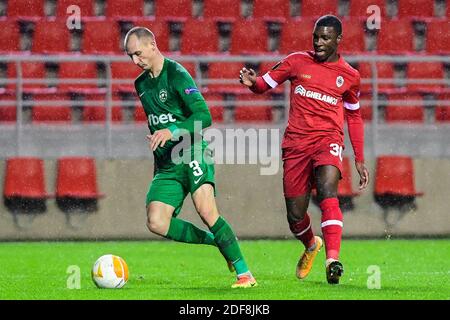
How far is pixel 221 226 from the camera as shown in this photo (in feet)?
28.0

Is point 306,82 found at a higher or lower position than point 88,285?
higher

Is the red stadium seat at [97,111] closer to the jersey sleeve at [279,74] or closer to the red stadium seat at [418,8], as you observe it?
the red stadium seat at [418,8]

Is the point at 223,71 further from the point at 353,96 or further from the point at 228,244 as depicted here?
the point at 228,244

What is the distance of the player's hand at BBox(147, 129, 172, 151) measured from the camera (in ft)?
26.2

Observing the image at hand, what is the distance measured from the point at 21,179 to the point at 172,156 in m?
5.72

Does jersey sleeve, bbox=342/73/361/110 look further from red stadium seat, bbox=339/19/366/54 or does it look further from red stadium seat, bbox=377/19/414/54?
red stadium seat, bbox=377/19/414/54

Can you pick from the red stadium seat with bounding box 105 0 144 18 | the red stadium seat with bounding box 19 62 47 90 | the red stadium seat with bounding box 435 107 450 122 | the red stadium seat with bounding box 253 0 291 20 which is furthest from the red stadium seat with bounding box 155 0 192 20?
the red stadium seat with bounding box 435 107 450 122

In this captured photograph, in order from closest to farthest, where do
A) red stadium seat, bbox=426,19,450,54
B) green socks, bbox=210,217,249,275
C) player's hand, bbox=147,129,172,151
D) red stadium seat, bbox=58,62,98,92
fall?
player's hand, bbox=147,129,172,151, green socks, bbox=210,217,249,275, red stadium seat, bbox=58,62,98,92, red stadium seat, bbox=426,19,450,54

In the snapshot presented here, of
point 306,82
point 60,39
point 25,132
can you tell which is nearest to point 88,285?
point 306,82

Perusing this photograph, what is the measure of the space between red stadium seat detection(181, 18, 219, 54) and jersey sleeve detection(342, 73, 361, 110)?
26.4 ft

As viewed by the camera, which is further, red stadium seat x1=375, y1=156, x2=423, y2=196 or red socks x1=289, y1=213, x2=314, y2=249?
red stadium seat x1=375, y1=156, x2=423, y2=196

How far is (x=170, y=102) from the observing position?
859cm

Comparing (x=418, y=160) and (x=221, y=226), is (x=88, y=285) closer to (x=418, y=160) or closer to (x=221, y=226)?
(x=221, y=226)

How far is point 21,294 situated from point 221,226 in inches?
55.6
